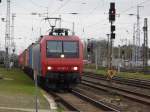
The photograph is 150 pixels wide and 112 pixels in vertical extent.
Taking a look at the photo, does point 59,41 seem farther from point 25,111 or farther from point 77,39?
point 25,111

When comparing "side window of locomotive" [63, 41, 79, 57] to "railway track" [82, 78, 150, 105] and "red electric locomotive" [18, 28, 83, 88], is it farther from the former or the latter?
"railway track" [82, 78, 150, 105]

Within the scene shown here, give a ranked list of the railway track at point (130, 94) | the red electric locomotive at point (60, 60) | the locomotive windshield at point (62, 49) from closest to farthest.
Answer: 1. the railway track at point (130, 94)
2. the red electric locomotive at point (60, 60)
3. the locomotive windshield at point (62, 49)

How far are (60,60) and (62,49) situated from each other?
815 mm

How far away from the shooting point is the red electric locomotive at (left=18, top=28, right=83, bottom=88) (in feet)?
107

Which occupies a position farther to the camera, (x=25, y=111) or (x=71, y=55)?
(x=71, y=55)

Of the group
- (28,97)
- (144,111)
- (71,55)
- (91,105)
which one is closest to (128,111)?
(144,111)

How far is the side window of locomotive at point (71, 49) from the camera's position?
33000mm

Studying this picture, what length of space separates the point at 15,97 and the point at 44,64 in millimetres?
7134

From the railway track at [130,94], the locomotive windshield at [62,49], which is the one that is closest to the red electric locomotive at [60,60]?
the locomotive windshield at [62,49]

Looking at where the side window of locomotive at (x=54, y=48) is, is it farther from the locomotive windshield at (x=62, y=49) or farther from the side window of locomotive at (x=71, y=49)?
the side window of locomotive at (x=71, y=49)

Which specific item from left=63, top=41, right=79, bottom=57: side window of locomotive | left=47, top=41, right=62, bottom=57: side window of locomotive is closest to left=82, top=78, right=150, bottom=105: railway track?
left=63, top=41, right=79, bottom=57: side window of locomotive

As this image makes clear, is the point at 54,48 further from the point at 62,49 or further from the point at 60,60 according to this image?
the point at 60,60

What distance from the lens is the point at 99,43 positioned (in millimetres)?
184250

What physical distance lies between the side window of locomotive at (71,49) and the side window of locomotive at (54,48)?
12.5 inches
